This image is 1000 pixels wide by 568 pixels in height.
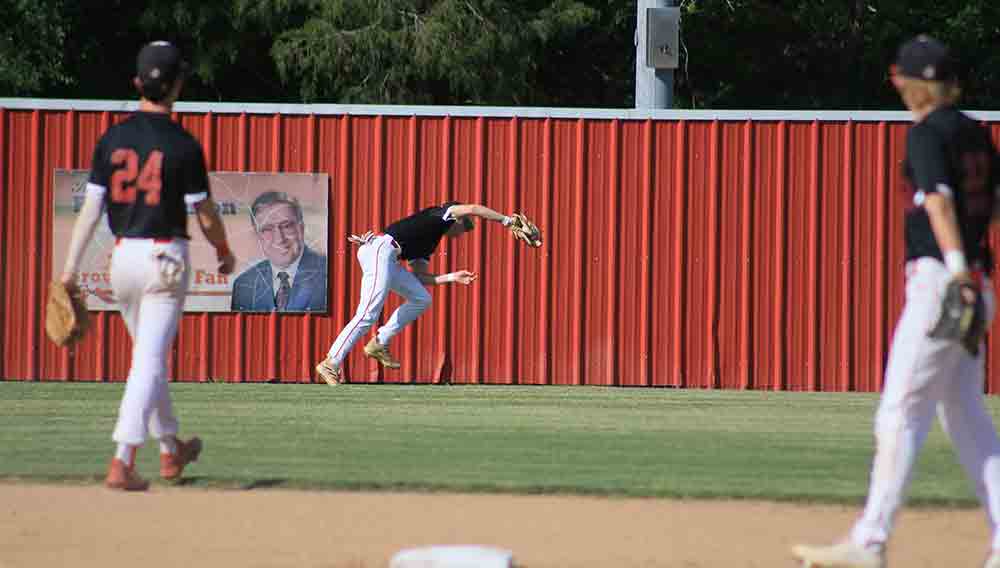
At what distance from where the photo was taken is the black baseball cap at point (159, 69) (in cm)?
794

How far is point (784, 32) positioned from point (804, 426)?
23.5 metres

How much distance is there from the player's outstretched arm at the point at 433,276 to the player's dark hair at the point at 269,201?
6.33 feet

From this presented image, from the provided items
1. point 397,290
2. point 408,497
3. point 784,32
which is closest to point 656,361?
point 397,290

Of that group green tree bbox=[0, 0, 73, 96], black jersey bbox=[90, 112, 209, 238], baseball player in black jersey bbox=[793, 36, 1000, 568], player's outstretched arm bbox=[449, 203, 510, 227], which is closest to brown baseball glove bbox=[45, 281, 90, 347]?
black jersey bbox=[90, 112, 209, 238]

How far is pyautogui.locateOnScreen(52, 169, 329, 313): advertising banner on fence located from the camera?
53.0 feet

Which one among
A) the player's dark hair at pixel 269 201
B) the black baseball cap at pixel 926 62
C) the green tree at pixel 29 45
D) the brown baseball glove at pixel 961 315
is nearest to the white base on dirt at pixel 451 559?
the brown baseball glove at pixel 961 315

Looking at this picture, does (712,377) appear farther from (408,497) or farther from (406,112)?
(408,497)

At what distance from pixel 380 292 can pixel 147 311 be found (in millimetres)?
6300

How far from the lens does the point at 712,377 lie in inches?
642

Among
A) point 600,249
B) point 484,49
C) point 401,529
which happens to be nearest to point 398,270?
point 600,249

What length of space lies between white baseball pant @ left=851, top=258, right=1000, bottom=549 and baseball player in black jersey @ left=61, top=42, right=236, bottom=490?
342cm

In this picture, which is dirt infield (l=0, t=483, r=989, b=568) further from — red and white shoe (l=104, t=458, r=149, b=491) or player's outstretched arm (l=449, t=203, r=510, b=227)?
player's outstretched arm (l=449, t=203, r=510, b=227)

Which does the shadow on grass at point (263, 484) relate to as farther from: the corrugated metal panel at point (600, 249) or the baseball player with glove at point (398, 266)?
the corrugated metal panel at point (600, 249)

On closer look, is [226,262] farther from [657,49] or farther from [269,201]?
[657,49]
